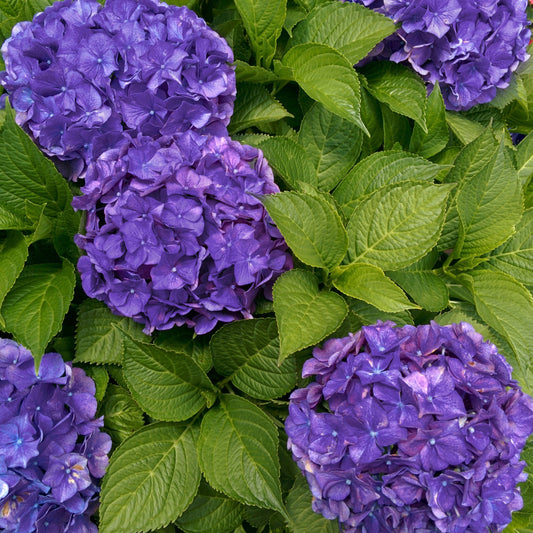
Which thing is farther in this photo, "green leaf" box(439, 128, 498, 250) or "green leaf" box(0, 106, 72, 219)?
"green leaf" box(439, 128, 498, 250)

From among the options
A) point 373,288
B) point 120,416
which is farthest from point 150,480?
point 373,288

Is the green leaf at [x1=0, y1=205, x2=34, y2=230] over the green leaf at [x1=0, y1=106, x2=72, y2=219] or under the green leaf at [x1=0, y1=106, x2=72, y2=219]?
under

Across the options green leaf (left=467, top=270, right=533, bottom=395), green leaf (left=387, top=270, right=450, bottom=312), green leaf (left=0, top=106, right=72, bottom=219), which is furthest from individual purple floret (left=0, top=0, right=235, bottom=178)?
green leaf (left=467, top=270, right=533, bottom=395)

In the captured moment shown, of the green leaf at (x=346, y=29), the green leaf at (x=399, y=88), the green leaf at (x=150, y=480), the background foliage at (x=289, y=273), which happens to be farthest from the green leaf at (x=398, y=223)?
the green leaf at (x=150, y=480)

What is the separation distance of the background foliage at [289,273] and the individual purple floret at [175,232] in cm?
6

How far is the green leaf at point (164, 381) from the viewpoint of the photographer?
0.97m

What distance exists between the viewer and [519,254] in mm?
1166

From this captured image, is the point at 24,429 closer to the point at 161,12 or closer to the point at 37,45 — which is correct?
the point at 37,45

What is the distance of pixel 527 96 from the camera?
4.56 ft

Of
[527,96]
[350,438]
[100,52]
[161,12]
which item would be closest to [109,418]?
[350,438]

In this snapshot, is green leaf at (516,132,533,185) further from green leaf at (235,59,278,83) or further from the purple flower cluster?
green leaf at (235,59,278,83)

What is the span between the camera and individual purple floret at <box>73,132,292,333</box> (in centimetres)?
94

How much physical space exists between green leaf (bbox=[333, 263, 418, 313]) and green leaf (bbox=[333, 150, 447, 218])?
16 cm

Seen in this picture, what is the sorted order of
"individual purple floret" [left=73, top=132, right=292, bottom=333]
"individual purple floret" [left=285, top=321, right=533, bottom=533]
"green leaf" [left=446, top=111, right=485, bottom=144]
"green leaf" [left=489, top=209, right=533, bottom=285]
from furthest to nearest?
"green leaf" [left=446, top=111, right=485, bottom=144], "green leaf" [left=489, top=209, right=533, bottom=285], "individual purple floret" [left=73, top=132, right=292, bottom=333], "individual purple floret" [left=285, top=321, right=533, bottom=533]
